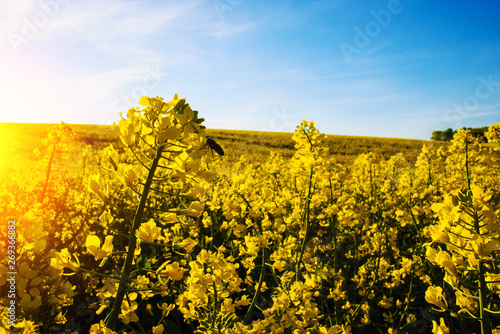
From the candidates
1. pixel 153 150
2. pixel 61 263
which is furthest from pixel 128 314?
pixel 153 150

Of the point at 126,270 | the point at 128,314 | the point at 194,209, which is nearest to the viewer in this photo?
the point at 126,270

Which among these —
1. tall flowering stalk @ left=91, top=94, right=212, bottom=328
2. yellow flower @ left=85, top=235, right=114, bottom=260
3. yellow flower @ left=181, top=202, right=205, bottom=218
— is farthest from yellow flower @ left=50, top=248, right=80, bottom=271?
yellow flower @ left=181, top=202, right=205, bottom=218

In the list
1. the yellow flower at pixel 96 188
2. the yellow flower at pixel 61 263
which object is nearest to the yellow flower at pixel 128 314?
the yellow flower at pixel 61 263

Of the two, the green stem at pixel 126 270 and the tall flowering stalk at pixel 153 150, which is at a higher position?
the tall flowering stalk at pixel 153 150

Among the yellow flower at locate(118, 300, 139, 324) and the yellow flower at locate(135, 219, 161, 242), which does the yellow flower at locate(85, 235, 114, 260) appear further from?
the yellow flower at locate(118, 300, 139, 324)

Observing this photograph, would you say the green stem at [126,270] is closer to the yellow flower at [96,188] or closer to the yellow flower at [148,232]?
the yellow flower at [148,232]

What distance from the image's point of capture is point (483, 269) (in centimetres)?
151

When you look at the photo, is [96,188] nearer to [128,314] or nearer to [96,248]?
[96,248]

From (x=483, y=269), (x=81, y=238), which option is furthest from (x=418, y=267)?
(x=81, y=238)

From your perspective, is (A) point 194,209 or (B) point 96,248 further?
(A) point 194,209

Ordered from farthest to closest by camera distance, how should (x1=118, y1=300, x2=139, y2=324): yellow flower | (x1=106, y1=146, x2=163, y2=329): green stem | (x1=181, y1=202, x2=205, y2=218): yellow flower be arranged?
(x1=118, y1=300, x2=139, y2=324): yellow flower < (x1=181, y1=202, x2=205, y2=218): yellow flower < (x1=106, y1=146, x2=163, y2=329): green stem

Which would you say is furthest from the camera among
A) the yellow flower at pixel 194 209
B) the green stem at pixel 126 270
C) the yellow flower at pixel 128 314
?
the yellow flower at pixel 128 314

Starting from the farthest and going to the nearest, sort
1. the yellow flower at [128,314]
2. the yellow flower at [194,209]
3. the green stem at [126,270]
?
the yellow flower at [128,314] < the yellow flower at [194,209] < the green stem at [126,270]

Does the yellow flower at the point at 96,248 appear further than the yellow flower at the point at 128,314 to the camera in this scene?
No
